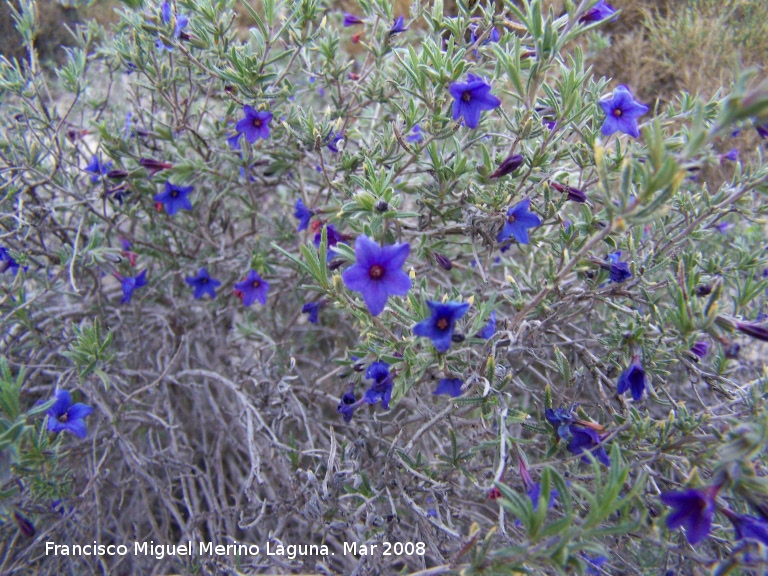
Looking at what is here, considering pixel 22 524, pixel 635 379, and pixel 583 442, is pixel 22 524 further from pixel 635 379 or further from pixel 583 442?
pixel 635 379

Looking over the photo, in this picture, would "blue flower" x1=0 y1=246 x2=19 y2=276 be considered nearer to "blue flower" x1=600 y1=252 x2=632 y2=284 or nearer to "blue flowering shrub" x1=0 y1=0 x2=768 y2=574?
"blue flowering shrub" x1=0 y1=0 x2=768 y2=574

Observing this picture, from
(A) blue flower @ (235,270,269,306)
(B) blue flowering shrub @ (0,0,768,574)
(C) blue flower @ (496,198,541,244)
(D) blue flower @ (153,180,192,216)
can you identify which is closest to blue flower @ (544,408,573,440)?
(B) blue flowering shrub @ (0,0,768,574)

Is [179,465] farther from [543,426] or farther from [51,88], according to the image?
[51,88]

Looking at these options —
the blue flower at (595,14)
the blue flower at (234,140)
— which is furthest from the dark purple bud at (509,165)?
the blue flower at (234,140)

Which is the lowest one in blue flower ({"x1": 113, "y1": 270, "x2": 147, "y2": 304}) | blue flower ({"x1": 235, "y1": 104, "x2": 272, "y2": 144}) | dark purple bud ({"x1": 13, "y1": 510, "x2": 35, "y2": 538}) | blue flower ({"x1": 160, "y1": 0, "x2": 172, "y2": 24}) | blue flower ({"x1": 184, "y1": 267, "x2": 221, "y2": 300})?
dark purple bud ({"x1": 13, "y1": 510, "x2": 35, "y2": 538})

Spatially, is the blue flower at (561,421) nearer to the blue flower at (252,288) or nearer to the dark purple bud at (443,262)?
the dark purple bud at (443,262)

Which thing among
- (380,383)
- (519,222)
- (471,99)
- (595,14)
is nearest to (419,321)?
(380,383)

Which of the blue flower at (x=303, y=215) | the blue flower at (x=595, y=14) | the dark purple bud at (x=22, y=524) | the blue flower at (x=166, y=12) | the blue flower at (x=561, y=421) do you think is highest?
the blue flower at (x=166, y=12)

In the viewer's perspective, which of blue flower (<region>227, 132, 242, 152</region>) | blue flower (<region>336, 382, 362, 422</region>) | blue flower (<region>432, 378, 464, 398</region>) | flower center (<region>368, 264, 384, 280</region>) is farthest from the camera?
blue flower (<region>227, 132, 242, 152</region>)
